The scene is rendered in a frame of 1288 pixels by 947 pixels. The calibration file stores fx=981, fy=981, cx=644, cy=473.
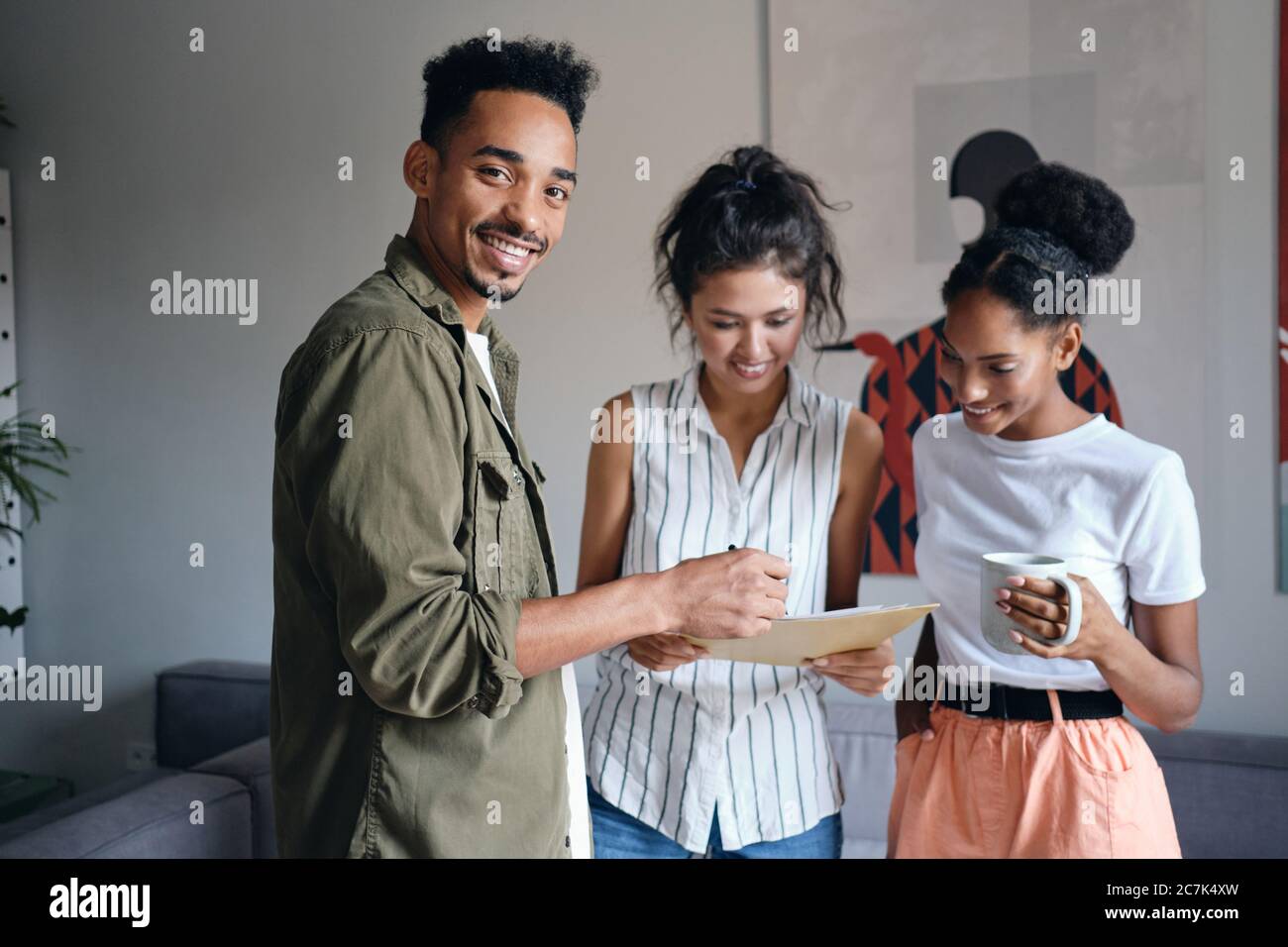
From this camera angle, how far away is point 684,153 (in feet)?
7.80

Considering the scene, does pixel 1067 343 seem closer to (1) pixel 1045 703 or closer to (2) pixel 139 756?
(1) pixel 1045 703

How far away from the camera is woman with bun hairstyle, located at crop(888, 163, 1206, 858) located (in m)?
1.11

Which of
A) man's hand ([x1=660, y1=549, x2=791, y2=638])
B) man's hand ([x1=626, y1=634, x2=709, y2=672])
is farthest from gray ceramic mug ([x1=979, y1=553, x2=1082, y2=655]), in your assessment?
man's hand ([x1=626, y1=634, x2=709, y2=672])

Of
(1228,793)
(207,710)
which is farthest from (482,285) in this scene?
(207,710)

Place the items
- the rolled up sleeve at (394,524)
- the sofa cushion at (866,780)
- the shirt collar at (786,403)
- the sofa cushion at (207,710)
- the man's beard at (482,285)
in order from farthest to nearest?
1. the sofa cushion at (207,710)
2. the sofa cushion at (866,780)
3. the shirt collar at (786,403)
4. the man's beard at (482,285)
5. the rolled up sleeve at (394,524)

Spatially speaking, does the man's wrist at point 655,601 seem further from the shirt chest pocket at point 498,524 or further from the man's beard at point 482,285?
the man's beard at point 482,285

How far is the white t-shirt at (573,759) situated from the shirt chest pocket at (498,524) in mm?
151

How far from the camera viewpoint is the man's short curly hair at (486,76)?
1136mm

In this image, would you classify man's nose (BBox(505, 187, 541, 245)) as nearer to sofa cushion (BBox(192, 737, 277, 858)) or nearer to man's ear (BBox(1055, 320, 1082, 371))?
man's ear (BBox(1055, 320, 1082, 371))

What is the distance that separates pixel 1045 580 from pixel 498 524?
59 cm

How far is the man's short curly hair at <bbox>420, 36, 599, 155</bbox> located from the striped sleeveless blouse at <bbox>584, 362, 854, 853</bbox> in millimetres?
435

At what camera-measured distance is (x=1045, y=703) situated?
1171 millimetres

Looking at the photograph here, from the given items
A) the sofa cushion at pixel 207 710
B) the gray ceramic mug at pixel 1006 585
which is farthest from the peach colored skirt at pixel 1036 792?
the sofa cushion at pixel 207 710

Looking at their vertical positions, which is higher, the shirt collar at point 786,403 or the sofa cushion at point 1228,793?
the shirt collar at point 786,403
